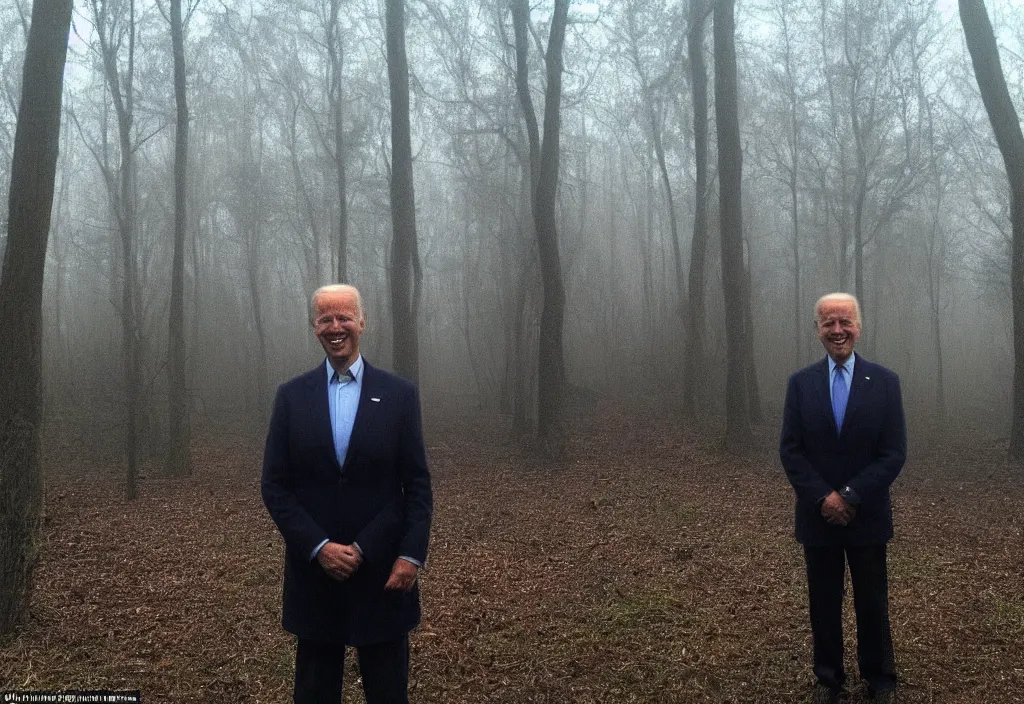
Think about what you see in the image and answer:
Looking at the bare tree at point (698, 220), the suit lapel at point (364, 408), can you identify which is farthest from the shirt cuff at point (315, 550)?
the bare tree at point (698, 220)

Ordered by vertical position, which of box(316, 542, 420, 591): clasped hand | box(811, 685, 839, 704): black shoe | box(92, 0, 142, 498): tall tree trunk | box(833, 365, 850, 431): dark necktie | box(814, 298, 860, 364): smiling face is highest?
box(92, 0, 142, 498): tall tree trunk

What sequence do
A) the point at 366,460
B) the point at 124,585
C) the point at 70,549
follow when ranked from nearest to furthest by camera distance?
the point at 366,460, the point at 124,585, the point at 70,549

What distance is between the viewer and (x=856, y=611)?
11.7 ft

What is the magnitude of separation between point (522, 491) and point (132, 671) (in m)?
6.41

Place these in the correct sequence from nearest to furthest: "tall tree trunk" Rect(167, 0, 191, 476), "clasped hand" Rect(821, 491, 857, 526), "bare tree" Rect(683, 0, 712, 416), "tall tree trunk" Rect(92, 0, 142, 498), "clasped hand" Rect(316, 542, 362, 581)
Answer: "clasped hand" Rect(316, 542, 362, 581)
"clasped hand" Rect(821, 491, 857, 526)
"tall tree trunk" Rect(92, 0, 142, 498)
"tall tree trunk" Rect(167, 0, 191, 476)
"bare tree" Rect(683, 0, 712, 416)

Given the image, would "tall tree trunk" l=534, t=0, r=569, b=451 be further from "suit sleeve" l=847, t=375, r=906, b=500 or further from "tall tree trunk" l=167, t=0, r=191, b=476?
"suit sleeve" l=847, t=375, r=906, b=500

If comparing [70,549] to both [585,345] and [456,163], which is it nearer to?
[456,163]

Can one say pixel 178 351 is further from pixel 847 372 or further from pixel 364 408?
pixel 847 372

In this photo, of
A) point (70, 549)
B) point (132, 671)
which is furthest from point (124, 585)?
point (132, 671)

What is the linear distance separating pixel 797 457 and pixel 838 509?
308 mm

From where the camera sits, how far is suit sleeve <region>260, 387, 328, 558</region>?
264 cm

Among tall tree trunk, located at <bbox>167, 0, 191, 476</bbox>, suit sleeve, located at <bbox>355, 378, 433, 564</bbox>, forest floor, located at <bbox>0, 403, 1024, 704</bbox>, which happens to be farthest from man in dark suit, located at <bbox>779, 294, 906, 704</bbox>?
tall tree trunk, located at <bbox>167, 0, 191, 476</bbox>

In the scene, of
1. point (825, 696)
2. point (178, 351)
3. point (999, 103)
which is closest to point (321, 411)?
point (825, 696)

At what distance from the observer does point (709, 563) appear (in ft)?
21.2
